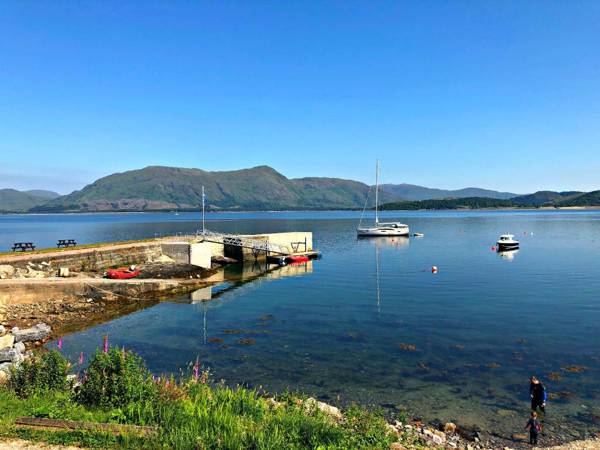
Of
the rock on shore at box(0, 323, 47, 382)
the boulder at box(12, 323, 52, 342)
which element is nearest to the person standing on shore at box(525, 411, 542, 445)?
the rock on shore at box(0, 323, 47, 382)

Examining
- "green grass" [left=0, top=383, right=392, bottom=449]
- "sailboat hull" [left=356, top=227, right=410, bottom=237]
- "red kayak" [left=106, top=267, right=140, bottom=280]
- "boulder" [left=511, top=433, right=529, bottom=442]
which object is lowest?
"boulder" [left=511, top=433, right=529, bottom=442]

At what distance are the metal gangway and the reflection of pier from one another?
325cm

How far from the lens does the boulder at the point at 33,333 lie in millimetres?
23484

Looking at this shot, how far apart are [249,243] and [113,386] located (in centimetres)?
4992

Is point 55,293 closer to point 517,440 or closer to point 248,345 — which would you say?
point 248,345

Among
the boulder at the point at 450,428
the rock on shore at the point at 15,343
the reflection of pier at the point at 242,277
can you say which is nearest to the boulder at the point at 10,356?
the rock on shore at the point at 15,343

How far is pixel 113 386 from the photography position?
11.2 metres

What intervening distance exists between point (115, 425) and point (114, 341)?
1694cm

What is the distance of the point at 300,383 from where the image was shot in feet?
60.0

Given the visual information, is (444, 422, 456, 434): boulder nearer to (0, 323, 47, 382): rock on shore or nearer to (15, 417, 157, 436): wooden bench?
(15, 417, 157, 436): wooden bench

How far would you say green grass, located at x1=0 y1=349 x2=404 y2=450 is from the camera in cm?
912

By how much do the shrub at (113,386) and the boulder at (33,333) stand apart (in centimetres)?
1546

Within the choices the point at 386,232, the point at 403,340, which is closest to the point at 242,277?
the point at 403,340

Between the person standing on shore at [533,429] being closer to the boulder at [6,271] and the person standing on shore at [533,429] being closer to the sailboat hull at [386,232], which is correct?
the boulder at [6,271]
